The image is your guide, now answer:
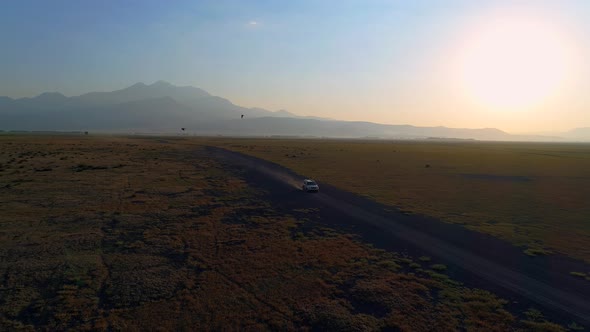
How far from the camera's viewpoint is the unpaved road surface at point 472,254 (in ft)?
50.2

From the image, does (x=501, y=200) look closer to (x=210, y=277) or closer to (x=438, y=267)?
(x=438, y=267)

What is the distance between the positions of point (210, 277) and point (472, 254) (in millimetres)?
16891

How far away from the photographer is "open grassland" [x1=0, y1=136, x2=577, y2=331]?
1335 cm

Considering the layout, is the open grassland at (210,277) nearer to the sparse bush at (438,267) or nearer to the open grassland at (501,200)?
the sparse bush at (438,267)

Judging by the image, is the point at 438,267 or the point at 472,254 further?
the point at 472,254

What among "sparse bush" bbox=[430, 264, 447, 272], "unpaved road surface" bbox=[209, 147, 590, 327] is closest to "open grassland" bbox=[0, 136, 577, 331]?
"sparse bush" bbox=[430, 264, 447, 272]

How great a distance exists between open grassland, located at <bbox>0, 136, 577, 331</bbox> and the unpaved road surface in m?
1.31

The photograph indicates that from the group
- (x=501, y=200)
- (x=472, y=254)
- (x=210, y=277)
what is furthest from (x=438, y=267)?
(x=501, y=200)

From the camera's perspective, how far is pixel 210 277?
16.9 m

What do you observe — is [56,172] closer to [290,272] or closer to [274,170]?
[274,170]

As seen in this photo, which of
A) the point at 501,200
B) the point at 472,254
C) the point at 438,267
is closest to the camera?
the point at 438,267

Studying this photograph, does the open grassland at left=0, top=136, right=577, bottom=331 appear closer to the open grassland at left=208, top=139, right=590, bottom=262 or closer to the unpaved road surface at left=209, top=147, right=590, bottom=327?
the unpaved road surface at left=209, top=147, right=590, bottom=327

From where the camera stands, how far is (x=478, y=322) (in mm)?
13297

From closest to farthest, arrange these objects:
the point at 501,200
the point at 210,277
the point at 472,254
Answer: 1. the point at 210,277
2. the point at 472,254
3. the point at 501,200
